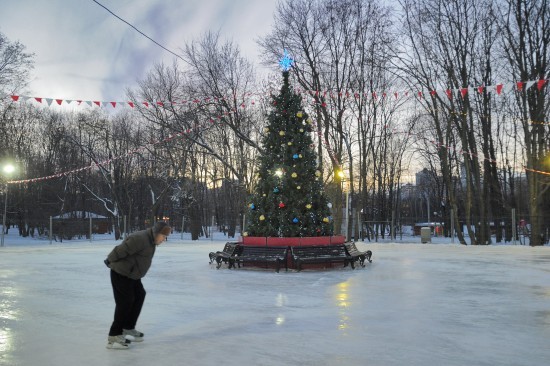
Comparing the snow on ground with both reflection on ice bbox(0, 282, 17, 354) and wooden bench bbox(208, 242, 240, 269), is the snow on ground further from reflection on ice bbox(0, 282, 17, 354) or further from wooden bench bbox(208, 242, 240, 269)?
wooden bench bbox(208, 242, 240, 269)

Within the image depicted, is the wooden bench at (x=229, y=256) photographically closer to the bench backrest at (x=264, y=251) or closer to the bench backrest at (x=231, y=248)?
the bench backrest at (x=231, y=248)

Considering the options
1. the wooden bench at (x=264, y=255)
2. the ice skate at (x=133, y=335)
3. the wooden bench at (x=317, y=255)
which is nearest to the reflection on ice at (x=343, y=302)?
the wooden bench at (x=317, y=255)

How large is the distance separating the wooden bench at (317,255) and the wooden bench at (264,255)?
0.34 m

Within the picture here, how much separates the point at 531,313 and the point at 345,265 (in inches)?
276

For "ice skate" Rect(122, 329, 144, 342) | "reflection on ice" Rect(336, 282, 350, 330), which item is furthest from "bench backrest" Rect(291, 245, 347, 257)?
"ice skate" Rect(122, 329, 144, 342)

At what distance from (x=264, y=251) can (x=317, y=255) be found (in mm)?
1534

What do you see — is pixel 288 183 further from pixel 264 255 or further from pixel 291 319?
pixel 291 319

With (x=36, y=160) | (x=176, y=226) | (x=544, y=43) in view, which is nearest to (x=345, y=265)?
(x=544, y=43)

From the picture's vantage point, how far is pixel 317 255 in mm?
13398

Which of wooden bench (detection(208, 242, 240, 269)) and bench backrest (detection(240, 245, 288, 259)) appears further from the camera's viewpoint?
wooden bench (detection(208, 242, 240, 269))

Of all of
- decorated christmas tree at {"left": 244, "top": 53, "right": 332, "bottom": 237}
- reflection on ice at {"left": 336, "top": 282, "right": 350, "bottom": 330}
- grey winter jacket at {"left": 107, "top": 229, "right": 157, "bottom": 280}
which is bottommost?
reflection on ice at {"left": 336, "top": 282, "right": 350, "bottom": 330}

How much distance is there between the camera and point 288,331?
612 cm

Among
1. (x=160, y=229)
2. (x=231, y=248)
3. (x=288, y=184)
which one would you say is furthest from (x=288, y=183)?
(x=160, y=229)

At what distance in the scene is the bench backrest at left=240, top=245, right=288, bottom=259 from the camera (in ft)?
44.2
